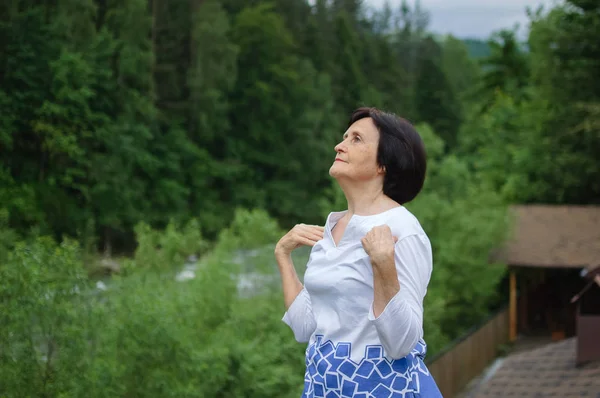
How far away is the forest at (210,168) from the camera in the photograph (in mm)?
7867

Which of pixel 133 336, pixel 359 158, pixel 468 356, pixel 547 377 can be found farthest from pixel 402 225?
pixel 468 356

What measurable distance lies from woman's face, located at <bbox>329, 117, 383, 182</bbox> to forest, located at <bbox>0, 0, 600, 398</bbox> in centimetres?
14

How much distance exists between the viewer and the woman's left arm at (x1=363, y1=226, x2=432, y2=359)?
2236 mm

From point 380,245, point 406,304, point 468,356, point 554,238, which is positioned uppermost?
A: point 380,245

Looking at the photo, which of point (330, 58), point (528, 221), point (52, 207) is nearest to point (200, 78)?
point (330, 58)

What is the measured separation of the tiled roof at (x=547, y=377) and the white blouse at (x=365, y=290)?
32.2ft

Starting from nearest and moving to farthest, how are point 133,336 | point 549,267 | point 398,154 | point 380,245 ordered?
point 380,245 → point 398,154 → point 133,336 → point 549,267

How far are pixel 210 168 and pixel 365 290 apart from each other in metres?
32.2

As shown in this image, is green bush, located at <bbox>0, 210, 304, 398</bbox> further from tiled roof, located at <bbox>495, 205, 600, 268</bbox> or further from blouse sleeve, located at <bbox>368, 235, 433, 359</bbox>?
tiled roof, located at <bbox>495, 205, 600, 268</bbox>

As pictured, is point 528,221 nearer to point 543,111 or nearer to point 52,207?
point 543,111

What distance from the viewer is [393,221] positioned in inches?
94.3

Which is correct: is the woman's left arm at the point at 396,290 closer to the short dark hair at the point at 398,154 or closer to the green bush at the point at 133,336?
the short dark hair at the point at 398,154

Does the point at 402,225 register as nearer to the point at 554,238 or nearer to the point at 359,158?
the point at 359,158

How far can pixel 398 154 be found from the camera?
2.50 metres
